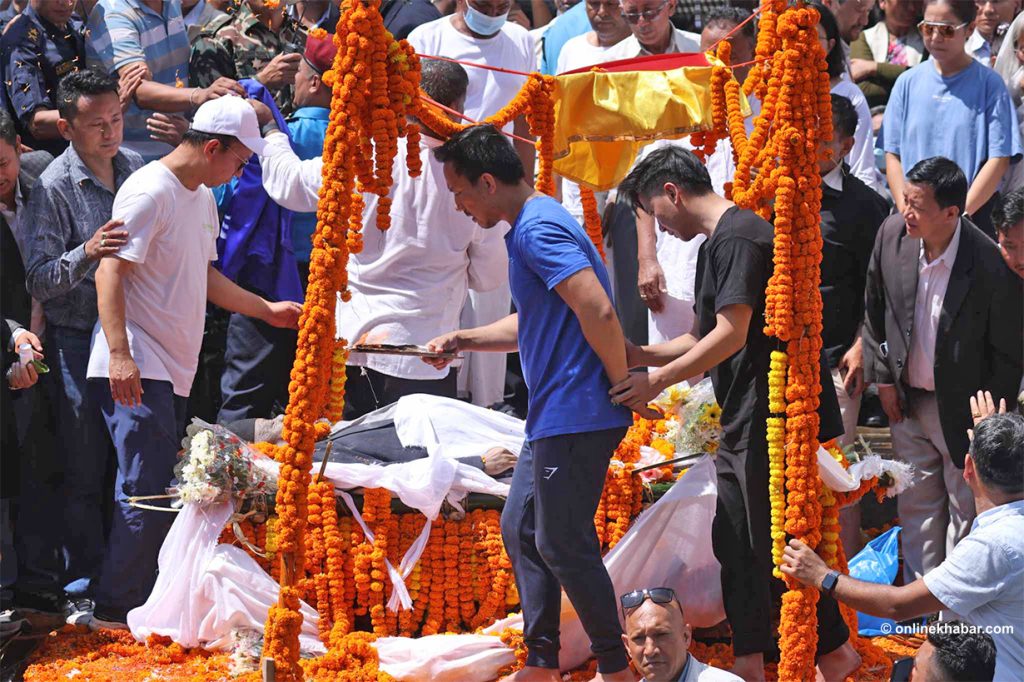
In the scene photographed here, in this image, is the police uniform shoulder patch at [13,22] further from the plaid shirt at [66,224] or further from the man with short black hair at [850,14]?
the man with short black hair at [850,14]

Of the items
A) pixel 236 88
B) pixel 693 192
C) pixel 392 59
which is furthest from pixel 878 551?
pixel 236 88

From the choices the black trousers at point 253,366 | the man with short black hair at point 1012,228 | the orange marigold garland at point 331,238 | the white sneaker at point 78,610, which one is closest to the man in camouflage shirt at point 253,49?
the black trousers at point 253,366

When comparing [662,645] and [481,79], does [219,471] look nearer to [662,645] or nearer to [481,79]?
[662,645]

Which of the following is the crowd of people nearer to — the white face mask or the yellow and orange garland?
the white face mask

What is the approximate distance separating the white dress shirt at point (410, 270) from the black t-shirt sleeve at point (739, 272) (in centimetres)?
186

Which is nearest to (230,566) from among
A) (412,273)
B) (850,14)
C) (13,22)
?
(412,273)

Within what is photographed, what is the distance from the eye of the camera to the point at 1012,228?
6.36 metres

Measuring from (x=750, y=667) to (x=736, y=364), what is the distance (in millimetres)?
1203

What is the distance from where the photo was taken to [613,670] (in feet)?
16.9

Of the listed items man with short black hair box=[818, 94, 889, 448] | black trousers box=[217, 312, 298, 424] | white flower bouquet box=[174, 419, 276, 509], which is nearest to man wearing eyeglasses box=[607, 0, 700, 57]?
man with short black hair box=[818, 94, 889, 448]

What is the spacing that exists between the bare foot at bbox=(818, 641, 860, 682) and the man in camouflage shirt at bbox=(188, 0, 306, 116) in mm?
4398

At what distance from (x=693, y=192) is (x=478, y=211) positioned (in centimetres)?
86

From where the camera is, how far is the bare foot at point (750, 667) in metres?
5.45

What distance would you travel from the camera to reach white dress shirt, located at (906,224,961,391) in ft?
21.2
